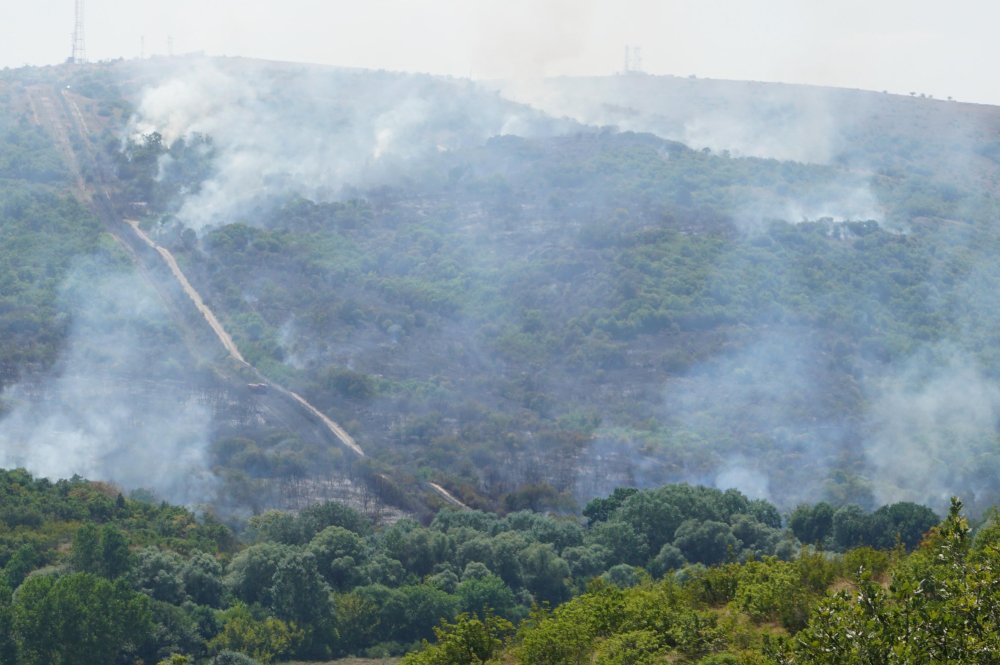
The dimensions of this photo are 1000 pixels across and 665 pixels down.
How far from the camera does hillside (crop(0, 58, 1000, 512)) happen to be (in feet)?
227

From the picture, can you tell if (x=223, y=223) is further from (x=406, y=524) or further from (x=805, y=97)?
(x=805, y=97)

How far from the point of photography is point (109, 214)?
95.2m

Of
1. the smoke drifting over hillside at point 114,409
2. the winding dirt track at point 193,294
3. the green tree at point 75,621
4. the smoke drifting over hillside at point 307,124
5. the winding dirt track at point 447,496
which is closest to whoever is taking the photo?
the green tree at point 75,621

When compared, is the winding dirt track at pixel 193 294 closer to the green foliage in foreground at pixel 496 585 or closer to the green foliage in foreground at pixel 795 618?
the green foliage in foreground at pixel 496 585

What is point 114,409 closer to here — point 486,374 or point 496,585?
point 486,374

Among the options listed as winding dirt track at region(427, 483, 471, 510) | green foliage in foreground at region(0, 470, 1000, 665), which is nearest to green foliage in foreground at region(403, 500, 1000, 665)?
green foliage in foreground at region(0, 470, 1000, 665)

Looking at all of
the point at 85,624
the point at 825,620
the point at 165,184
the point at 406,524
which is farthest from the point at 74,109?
the point at 825,620

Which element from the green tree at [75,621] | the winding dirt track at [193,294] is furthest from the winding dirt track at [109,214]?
the green tree at [75,621]

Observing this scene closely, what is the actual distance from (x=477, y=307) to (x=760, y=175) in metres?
29.8

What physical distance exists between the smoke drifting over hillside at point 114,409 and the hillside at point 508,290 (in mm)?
214

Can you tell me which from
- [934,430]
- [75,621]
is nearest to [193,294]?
[934,430]

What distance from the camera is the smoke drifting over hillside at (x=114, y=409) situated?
206 ft

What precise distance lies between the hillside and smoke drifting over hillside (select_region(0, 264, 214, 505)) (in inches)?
8.4

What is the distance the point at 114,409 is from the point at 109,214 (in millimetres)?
28549
